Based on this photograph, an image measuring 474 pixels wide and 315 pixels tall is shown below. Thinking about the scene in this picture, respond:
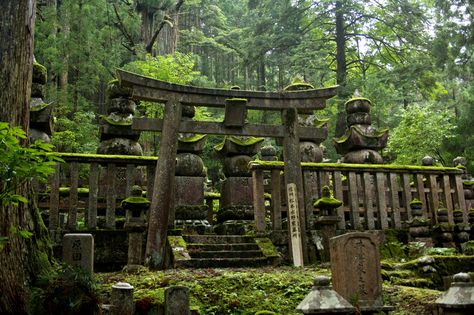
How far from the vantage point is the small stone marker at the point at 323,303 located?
3.55 meters

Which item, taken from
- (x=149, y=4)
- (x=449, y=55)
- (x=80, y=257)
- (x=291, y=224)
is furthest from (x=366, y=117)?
(x=149, y=4)

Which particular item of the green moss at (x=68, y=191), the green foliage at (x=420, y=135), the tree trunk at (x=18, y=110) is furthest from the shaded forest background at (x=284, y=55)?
the tree trunk at (x=18, y=110)

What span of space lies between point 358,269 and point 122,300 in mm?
2646

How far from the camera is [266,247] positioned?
8766 mm

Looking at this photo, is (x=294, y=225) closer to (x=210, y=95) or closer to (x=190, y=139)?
(x=210, y=95)

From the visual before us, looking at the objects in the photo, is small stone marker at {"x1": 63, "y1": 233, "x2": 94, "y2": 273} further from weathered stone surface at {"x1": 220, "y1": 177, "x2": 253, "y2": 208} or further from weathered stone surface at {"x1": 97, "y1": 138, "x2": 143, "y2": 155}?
weathered stone surface at {"x1": 97, "y1": 138, "x2": 143, "y2": 155}

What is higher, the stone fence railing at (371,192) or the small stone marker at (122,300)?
the stone fence railing at (371,192)

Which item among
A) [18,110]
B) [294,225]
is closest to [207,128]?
[294,225]

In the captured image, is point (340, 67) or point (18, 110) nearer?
point (18, 110)

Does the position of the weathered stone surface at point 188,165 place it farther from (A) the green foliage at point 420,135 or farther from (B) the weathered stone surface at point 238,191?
(A) the green foliage at point 420,135

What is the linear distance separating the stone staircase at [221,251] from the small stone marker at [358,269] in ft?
9.66

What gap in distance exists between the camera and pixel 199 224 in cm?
1023

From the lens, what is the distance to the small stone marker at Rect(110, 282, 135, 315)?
4.89m

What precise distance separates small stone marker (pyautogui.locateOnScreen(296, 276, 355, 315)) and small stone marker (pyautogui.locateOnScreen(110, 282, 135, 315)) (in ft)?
6.83
